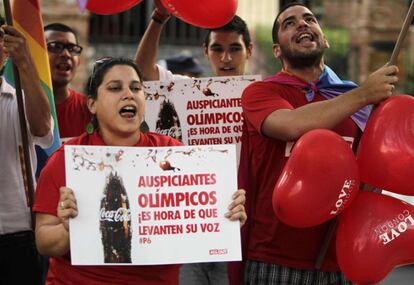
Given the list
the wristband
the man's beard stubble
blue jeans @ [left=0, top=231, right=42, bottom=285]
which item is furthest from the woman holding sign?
the wristband

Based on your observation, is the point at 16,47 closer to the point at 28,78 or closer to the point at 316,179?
the point at 28,78

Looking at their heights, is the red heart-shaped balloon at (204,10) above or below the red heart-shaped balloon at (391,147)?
above

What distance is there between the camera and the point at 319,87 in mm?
3990

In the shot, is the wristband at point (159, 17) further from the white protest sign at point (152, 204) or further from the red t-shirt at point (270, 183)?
the white protest sign at point (152, 204)

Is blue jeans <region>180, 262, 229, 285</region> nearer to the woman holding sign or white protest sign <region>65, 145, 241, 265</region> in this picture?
the woman holding sign

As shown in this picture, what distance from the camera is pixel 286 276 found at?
152 inches

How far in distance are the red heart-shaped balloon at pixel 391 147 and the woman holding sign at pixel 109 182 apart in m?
0.58

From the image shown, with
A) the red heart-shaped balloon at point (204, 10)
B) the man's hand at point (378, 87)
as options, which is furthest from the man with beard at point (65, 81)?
the man's hand at point (378, 87)

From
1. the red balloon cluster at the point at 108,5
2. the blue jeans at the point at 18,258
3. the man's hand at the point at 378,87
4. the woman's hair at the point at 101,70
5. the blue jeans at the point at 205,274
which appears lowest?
the blue jeans at the point at 205,274

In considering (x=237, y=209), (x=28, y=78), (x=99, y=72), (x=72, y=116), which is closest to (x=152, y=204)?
(x=237, y=209)

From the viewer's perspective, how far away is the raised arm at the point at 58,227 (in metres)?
3.15

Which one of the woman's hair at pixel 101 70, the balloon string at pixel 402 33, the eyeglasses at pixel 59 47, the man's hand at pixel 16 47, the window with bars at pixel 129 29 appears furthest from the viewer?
the window with bars at pixel 129 29

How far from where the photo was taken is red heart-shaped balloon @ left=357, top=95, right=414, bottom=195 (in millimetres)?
3463

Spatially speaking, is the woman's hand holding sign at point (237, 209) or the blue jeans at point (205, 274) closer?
the woman's hand holding sign at point (237, 209)
